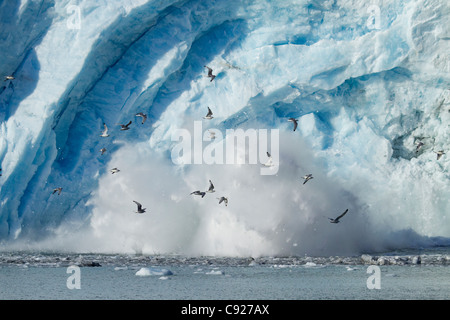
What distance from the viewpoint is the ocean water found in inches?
424

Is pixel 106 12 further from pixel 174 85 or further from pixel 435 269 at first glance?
pixel 435 269

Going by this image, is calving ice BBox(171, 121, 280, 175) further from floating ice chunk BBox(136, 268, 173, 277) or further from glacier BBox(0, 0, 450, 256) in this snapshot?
floating ice chunk BBox(136, 268, 173, 277)

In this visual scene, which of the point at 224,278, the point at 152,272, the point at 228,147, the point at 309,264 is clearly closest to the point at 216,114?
the point at 228,147

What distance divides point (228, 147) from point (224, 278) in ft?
21.3

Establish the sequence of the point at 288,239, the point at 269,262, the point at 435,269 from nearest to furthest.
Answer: the point at 435,269 → the point at 269,262 → the point at 288,239

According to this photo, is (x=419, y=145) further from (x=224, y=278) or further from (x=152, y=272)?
Result: (x=152, y=272)

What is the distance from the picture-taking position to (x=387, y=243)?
738 inches

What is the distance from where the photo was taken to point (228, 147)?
60.7 ft

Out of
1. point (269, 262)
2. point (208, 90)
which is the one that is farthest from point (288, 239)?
point (208, 90)

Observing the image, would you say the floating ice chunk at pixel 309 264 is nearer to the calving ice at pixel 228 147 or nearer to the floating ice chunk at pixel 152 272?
the floating ice chunk at pixel 152 272

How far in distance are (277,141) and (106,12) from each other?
5583 millimetres
